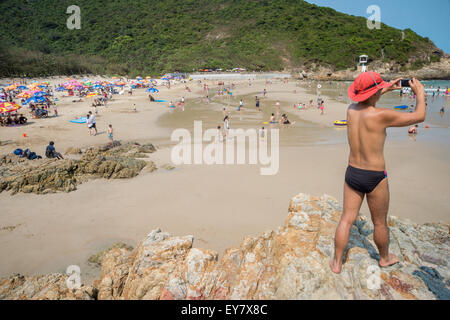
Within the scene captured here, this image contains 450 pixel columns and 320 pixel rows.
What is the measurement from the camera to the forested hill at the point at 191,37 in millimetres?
75500

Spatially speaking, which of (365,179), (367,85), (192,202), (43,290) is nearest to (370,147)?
(365,179)

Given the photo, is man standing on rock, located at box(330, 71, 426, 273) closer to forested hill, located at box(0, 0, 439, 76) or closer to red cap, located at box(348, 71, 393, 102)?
red cap, located at box(348, 71, 393, 102)

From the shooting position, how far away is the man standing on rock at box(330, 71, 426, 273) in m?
2.43

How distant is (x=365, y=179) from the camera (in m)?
2.58

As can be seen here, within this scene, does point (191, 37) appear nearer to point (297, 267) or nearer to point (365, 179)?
point (365, 179)

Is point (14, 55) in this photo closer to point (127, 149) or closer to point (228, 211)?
point (127, 149)

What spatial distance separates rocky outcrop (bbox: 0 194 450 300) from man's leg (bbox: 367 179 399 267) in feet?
0.40

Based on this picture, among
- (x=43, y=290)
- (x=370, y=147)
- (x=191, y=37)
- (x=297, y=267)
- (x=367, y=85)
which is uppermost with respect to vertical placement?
(x=191, y=37)

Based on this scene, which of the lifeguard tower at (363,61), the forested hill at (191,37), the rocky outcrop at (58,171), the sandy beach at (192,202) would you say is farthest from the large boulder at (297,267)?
the forested hill at (191,37)

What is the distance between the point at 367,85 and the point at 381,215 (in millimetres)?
1386

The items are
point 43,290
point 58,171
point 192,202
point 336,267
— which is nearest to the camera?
point 336,267

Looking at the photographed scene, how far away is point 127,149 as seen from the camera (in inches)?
504

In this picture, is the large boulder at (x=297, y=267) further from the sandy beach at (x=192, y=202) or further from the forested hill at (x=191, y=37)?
the forested hill at (x=191, y=37)

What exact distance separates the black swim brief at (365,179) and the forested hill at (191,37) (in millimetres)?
68153
